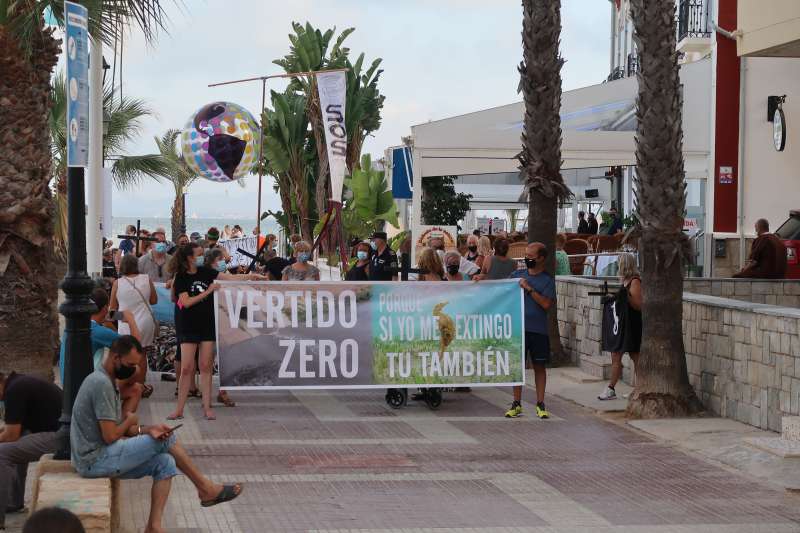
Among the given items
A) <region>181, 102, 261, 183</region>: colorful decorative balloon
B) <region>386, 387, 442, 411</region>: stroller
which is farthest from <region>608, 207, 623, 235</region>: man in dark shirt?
<region>386, 387, 442, 411</region>: stroller

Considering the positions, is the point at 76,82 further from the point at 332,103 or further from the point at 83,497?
the point at 332,103

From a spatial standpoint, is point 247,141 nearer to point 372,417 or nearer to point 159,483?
point 372,417

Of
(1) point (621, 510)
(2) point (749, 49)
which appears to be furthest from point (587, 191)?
(1) point (621, 510)

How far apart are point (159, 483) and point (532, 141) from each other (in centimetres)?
1079

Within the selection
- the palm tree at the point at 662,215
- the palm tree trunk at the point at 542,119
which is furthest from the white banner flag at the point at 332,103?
the palm tree at the point at 662,215

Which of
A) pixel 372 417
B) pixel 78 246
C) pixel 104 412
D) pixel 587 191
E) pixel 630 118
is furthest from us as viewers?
pixel 587 191

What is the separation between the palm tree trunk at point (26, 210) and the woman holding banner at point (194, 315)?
1662 mm

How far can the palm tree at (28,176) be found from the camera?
12977mm

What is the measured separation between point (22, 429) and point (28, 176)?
214 inches

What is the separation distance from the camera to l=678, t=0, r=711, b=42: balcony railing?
30.2 m

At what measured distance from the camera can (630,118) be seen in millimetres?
23672

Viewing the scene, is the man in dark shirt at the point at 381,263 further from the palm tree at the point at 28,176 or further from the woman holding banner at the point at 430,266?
the palm tree at the point at 28,176

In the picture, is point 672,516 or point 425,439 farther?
point 425,439

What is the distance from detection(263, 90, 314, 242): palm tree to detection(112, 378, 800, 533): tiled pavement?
28.3 metres
